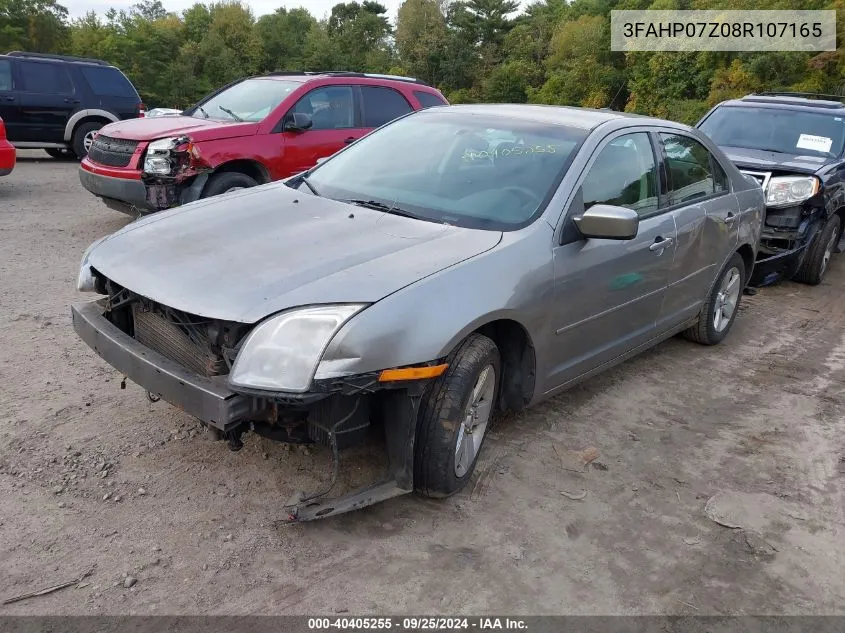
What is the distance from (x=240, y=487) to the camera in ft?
10.5

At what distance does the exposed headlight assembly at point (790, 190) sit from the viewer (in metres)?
6.93

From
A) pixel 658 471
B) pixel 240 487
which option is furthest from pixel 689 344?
pixel 240 487

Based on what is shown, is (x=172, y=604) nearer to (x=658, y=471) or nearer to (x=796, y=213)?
(x=658, y=471)

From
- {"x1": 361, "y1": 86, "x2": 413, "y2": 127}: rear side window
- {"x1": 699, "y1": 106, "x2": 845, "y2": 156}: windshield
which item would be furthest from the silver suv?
{"x1": 699, "y1": 106, "x2": 845, "y2": 156}: windshield

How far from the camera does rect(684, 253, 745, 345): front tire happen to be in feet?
17.2

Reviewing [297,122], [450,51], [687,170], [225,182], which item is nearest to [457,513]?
[687,170]

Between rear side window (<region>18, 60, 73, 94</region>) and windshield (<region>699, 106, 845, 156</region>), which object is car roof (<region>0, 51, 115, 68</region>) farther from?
windshield (<region>699, 106, 845, 156</region>)

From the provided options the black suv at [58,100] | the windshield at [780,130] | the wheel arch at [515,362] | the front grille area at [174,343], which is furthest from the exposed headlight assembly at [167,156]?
the black suv at [58,100]

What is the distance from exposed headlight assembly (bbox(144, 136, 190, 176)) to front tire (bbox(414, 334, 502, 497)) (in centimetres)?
456

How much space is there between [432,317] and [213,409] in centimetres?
89

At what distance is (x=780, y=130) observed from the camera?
7.96 meters

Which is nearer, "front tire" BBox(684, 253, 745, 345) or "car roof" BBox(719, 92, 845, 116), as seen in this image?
"front tire" BBox(684, 253, 745, 345)

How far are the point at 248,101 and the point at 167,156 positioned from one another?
1417 mm

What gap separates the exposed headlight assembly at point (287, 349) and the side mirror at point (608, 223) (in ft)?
4.52
